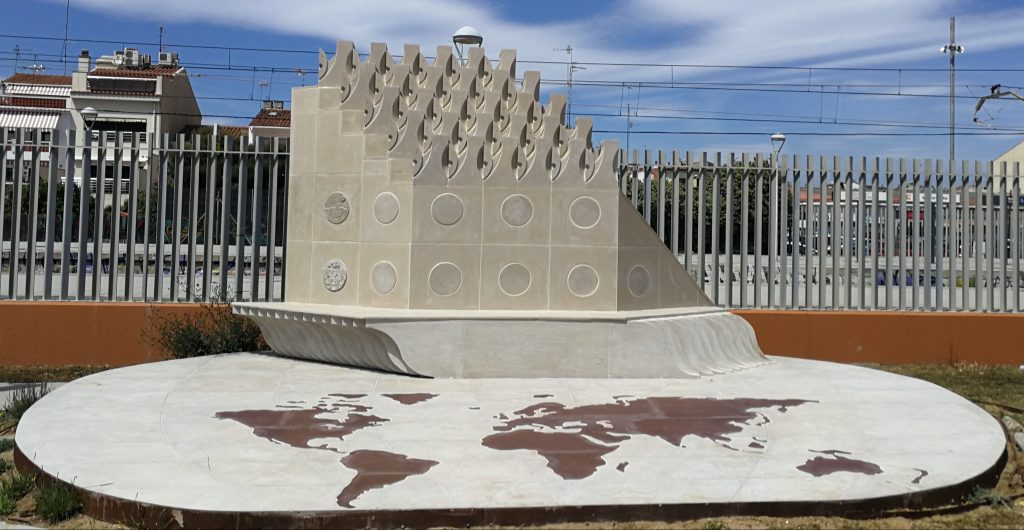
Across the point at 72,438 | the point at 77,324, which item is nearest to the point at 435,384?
the point at 72,438

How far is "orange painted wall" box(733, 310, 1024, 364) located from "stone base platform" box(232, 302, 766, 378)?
3.38 meters

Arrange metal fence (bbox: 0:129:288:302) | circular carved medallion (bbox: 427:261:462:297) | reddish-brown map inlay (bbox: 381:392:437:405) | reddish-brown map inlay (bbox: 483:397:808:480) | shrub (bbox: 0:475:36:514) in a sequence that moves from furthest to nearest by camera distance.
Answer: metal fence (bbox: 0:129:288:302), circular carved medallion (bbox: 427:261:462:297), reddish-brown map inlay (bbox: 381:392:437:405), reddish-brown map inlay (bbox: 483:397:808:480), shrub (bbox: 0:475:36:514)

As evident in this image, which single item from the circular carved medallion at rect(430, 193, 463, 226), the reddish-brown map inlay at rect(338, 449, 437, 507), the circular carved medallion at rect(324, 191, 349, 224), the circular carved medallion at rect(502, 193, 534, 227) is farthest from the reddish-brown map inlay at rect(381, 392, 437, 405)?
the circular carved medallion at rect(324, 191, 349, 224)

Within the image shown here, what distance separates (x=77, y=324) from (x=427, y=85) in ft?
20.3

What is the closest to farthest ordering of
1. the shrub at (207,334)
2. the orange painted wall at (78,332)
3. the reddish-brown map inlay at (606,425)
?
1. the reddish-brown map inlay at (606,425)
2. the shrub at (207,334)
3. the orange painted wall at (78,332)

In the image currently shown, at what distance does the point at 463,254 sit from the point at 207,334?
423 centimetres

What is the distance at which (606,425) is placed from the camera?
25.5ft

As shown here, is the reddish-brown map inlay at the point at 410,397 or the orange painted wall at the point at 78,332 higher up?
the orange painted wall at the point at 78,332

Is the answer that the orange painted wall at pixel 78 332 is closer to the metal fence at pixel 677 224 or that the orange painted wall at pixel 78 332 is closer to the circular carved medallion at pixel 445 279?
A: the metal fence at pixel 677 224

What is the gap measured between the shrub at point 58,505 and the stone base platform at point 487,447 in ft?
0.31

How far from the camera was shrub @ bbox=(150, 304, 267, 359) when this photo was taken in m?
12.1

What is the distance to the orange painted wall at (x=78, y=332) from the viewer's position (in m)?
12.5

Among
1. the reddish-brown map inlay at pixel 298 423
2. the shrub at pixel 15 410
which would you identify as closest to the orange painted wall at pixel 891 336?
the reddish-brown map inlay at pixel 298 423

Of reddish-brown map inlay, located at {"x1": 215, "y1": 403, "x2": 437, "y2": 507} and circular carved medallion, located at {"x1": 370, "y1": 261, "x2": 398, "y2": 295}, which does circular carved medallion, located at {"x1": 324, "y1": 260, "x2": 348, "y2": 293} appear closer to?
circular carved medallion, located at {"x1": 370, "y1": 261, "x2": 398, "y2": 295}
